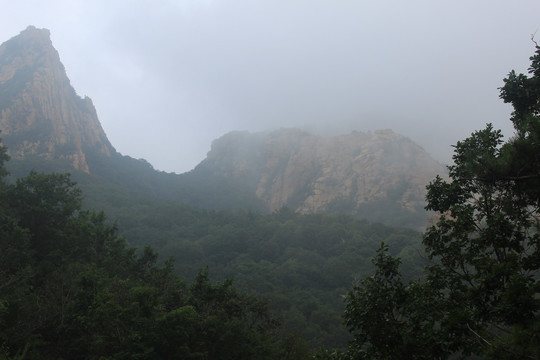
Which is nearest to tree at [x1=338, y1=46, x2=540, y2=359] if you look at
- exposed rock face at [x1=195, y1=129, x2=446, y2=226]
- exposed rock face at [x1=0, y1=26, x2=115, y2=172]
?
exposed rock face at [x1=0, y1=26, x2=115, y2=172]

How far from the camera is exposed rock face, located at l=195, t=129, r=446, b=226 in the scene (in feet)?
356

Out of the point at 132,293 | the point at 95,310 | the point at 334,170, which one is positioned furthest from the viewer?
the point at 334,170

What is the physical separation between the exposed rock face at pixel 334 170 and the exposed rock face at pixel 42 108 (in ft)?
178

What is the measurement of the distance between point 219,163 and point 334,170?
180 feet

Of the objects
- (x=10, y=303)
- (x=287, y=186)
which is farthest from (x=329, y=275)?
(x=287, y=186)

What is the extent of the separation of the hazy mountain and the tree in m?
71.1

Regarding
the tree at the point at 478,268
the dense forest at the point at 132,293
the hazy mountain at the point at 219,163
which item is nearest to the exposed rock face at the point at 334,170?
the hazy mountain at the point at 219,163

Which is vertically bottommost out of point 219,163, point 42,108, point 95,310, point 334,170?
point 95,310

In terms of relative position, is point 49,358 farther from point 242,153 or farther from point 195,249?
point 242,153

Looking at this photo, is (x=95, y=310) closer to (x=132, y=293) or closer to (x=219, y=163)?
(x=132, y=293)

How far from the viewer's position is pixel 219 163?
15650cm

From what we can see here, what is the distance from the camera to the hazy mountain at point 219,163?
83562 mm

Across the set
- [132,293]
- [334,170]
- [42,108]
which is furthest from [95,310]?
[334,170]

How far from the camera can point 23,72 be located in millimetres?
96812
